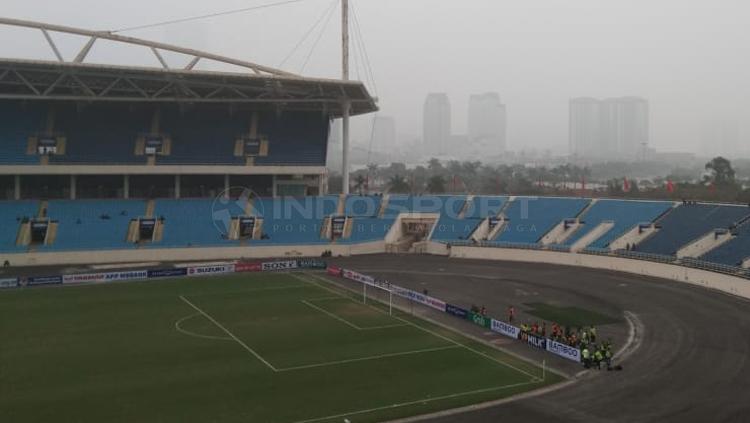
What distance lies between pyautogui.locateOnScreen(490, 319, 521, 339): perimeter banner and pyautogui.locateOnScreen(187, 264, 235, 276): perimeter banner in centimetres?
2360

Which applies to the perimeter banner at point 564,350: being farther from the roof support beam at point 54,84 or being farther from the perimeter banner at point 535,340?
the roof support beam at point 54,84

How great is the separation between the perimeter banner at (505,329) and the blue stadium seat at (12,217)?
3786 cm

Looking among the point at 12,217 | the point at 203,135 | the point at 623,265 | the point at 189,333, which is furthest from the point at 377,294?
the point at 12,217

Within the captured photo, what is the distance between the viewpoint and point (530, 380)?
2258 cm

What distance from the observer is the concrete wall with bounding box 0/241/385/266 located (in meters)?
49.3

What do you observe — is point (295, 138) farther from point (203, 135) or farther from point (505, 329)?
point (505, 329)

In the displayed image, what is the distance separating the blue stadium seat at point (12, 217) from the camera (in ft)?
162

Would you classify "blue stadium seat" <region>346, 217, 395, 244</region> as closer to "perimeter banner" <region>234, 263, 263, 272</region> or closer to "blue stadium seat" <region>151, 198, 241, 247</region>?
"blue stadium seat" <region>151, 198, 241, 247</region>

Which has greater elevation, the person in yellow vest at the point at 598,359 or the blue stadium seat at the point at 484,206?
the blue stadium seat at the point at 484,206

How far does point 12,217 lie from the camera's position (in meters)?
52.1

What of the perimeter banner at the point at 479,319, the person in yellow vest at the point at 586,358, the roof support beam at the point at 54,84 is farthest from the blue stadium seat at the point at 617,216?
the roof support beam at the point at 54,84

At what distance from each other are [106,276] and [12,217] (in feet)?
48.2

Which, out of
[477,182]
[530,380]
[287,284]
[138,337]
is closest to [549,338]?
[530,380]

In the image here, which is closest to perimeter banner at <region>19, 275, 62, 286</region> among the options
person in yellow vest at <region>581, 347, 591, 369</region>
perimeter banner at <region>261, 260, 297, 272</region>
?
perimeter banner at <region>261, 260, 297, 272</region>
